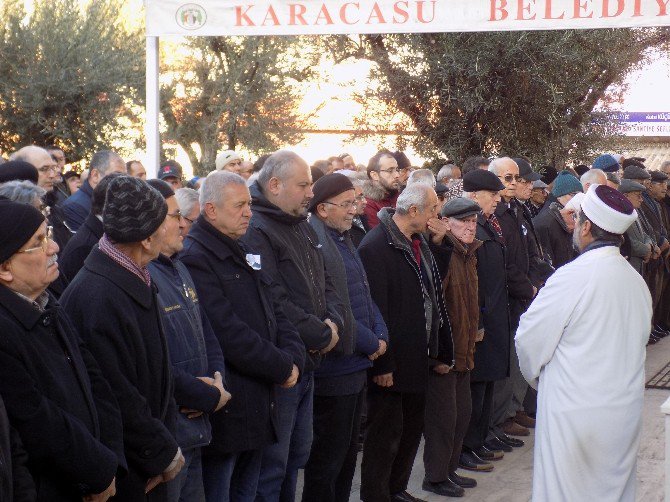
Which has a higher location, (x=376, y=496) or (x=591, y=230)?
(x=591, y=230)

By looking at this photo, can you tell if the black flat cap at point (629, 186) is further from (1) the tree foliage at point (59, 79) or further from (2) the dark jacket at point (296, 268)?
(2) the dark jacket at point (296, 268)

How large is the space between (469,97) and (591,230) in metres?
8.60

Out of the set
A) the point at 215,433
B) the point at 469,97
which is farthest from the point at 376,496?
the point at 469,97

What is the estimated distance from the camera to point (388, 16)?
31.4ft

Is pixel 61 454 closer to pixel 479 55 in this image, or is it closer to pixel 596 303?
pixel 596 303

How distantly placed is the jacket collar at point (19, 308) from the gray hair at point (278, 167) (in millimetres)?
2329

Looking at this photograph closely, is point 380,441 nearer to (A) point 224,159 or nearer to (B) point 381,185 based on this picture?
(B) point 381,185

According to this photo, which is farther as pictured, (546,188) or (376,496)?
(546,188)

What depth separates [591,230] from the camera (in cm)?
514

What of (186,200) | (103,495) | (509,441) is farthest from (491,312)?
(103,495)

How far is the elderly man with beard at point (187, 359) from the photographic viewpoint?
14.3 ft

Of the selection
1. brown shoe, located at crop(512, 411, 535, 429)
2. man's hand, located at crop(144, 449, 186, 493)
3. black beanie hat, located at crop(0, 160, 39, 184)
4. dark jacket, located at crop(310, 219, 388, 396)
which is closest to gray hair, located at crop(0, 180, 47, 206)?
man's hand, located at crop(144, 449, 186, 493)

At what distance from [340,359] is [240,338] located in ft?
3.67

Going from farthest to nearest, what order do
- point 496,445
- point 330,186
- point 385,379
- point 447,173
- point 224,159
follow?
point 447,173
point 224,159
point 496,445
point 385,379
point 330,186
